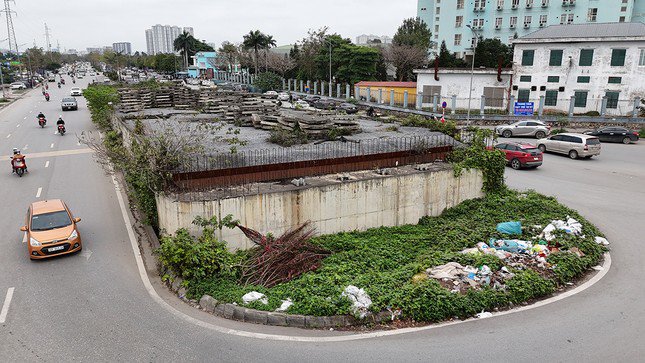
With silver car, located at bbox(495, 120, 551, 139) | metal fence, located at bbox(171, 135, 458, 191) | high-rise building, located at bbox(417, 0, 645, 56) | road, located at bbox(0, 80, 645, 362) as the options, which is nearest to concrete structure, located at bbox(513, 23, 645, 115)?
silver car, located at bbox(495, 120, 551, 139)

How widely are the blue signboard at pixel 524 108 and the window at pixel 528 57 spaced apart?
4522 millimetres

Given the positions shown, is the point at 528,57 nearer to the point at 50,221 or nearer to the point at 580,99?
the point at 580,99

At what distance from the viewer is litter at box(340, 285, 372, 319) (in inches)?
364

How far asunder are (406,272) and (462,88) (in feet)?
121

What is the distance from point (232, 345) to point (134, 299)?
3.16 m

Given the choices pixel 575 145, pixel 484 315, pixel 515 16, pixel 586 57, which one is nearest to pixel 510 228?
pixel 484 315

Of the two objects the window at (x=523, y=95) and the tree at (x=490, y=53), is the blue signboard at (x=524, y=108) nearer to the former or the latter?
the window at (x=523, y=95)

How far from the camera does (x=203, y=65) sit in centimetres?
10844

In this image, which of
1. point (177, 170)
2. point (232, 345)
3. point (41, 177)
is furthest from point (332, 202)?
point (41, 177)

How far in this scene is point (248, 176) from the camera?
13188 millimetres

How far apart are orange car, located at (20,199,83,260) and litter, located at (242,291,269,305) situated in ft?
19.4

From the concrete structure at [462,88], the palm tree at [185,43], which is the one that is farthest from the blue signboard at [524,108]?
the palm tree at [185,43]

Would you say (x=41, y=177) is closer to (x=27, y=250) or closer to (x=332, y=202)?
(x=27, y=250)

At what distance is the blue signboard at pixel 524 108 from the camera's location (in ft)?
129
